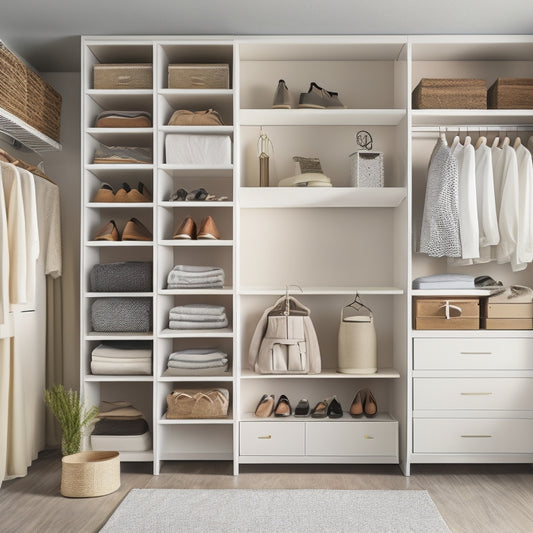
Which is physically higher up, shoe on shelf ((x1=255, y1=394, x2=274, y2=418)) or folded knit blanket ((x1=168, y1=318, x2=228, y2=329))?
folded knit blanket ((x1=168, y1=318, x2=228, y2=329))

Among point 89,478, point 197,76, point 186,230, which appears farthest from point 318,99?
point 89,478

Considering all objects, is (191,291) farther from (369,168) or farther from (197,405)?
(369,168)

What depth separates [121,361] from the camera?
4000 millimetres

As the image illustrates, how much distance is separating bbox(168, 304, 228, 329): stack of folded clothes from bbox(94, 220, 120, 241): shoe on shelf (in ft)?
1.84

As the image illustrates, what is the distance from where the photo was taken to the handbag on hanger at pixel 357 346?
4043mm

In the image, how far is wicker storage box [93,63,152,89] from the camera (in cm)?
405

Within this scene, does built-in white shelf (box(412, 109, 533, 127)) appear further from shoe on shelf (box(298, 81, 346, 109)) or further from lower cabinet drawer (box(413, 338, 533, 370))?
lower cabinet drawer (box(413, 338, 533, 370))

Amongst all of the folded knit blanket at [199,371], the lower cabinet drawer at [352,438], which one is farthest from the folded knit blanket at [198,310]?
the lower cabinet drawer at [352,438]

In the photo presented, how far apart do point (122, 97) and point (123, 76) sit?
126 mm

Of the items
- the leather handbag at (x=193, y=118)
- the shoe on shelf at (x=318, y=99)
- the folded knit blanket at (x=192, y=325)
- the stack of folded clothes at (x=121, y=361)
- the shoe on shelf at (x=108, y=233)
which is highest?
the shoe on shelf at (x=318, y=99)

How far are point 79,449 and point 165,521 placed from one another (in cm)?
94

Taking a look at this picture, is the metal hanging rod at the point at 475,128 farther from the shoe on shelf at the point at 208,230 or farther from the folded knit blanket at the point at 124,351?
the folded knit blanket at the point at 124,351

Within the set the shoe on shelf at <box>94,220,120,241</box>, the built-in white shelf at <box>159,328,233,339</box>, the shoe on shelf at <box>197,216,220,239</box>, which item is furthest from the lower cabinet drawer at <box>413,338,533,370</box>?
the shoe on shelf at <box>94,220,120,241</box>

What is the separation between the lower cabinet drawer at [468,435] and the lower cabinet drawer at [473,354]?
311 mm
